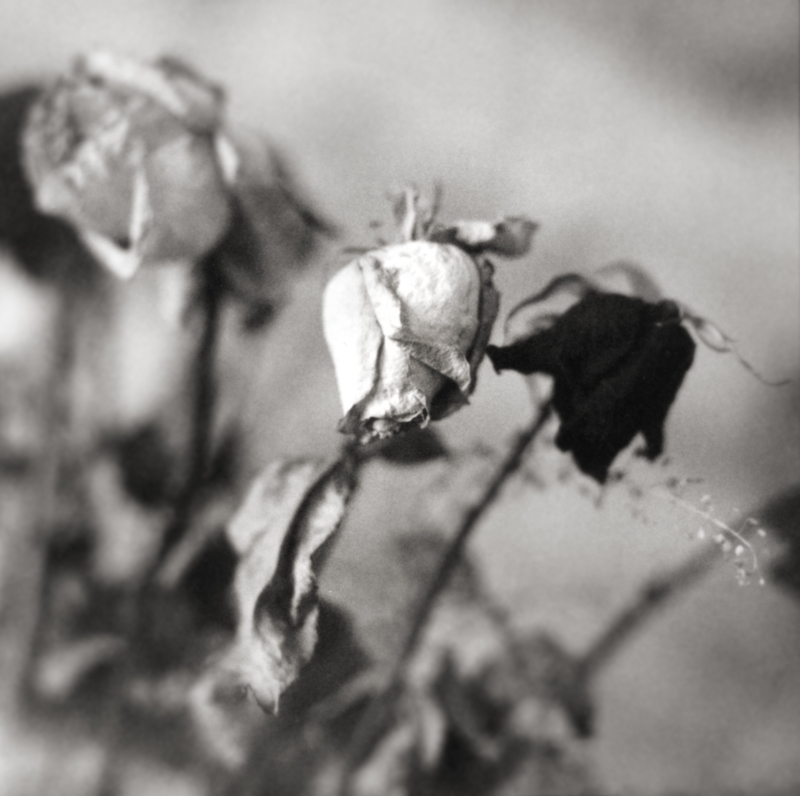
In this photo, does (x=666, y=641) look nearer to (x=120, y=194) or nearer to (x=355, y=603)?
(x=355, y=603)

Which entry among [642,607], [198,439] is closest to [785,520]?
[642,607]

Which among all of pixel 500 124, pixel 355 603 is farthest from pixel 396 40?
pixel 355 603

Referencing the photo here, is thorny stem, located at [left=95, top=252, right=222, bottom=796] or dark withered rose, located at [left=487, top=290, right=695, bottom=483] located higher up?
dark withered rose, located at [left=487, top=290, right=695, bottom=483]

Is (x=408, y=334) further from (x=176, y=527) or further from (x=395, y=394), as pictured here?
(x=176, y=527)

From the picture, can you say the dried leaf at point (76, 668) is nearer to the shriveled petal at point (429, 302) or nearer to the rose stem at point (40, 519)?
the rose stem at point (40, 519)

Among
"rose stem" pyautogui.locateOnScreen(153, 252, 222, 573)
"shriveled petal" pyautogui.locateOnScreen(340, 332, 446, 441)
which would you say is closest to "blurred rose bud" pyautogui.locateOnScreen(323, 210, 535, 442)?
"shriveled petal" pyautogui.locateOnScreen(340, 332, 446, 441)

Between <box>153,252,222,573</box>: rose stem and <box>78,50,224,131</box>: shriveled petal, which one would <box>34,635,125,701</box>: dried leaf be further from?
<box>78,50,224,131</box>: shriveled petal
